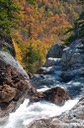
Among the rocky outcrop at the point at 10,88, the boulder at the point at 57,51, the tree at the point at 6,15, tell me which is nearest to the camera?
the rocky outcrop at the point at 10,88

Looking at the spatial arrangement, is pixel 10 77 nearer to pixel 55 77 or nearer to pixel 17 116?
pixel 17 116

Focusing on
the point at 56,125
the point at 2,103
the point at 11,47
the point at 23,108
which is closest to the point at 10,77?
the point at 2,103

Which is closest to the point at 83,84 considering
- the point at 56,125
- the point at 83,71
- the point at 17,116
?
the point at 83,71

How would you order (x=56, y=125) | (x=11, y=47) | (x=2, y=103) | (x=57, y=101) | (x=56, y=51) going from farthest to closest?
(x=56, y=51) → (x=11, y=47) → (x=57, y=101) → (x=2, y=103) → (x=56, y=125)

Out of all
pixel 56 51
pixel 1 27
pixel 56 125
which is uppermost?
pixel 56 125

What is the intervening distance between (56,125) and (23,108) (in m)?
14.8

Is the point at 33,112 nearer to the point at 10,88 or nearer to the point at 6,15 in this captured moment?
the point at 10,88

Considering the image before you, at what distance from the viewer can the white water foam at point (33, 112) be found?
20984 mm

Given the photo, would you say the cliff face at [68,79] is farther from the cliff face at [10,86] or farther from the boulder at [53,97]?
the cliff face at [10,86]

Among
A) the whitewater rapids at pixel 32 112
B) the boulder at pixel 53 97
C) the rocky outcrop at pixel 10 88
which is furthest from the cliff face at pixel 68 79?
the rocky outcrop at pixel 10 88

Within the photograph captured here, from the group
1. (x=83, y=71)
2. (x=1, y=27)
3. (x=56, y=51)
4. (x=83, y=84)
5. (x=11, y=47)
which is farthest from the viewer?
(x=56, y=51)

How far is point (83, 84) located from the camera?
39188 millimetres

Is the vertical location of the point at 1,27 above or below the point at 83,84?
above

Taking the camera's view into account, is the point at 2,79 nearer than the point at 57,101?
Yes
